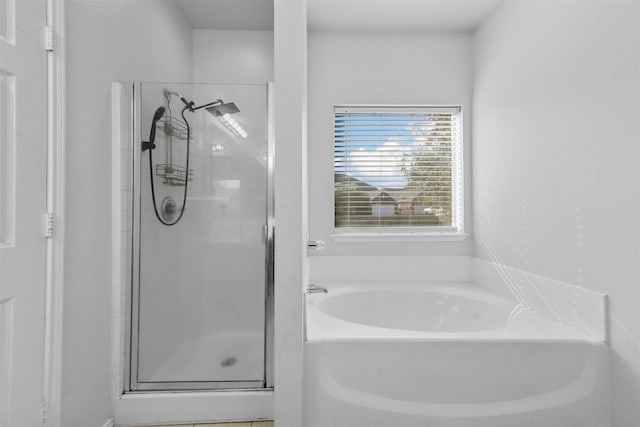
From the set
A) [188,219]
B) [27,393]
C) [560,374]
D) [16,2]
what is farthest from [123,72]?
[560,374]

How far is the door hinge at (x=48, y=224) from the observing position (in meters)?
1.26

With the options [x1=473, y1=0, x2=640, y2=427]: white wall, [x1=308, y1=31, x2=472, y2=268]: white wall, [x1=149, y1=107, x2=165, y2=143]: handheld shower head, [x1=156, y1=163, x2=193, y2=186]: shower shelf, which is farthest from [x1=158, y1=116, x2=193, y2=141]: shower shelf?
[x1=473, y1=0, x2=640, y2=427]: white wall

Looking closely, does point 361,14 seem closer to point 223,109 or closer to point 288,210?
point 223,109

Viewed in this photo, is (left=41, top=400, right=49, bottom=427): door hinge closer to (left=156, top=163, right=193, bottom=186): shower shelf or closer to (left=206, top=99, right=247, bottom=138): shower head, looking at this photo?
(left=156, top=163, right=193, bottom=186): shower shelf

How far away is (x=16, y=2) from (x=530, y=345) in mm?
2210

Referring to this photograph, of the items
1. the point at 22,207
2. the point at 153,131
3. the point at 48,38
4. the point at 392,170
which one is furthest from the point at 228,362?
the point at 392,170

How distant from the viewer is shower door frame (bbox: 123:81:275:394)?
176cm

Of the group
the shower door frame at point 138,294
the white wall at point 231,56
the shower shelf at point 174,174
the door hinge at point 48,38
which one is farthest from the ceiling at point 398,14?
the door hinge at point 48,38

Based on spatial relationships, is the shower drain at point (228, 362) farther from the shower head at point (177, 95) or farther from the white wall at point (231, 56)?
the white wall at point (231, 56)

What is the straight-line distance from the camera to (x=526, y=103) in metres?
1.97

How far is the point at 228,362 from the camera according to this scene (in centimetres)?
182

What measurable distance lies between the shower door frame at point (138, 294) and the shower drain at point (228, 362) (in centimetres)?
8

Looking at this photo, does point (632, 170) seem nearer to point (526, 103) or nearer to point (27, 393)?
point (526, 103)

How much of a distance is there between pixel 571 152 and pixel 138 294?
220 cm
